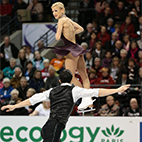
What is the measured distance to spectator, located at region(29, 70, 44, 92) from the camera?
10055mm

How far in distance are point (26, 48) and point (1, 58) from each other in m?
0.70

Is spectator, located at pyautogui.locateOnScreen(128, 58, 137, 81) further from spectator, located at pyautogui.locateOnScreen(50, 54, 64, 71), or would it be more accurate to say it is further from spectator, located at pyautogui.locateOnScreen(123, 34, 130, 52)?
spectator, located at pyautogui.locateOnScreen(50, 54, 64, 71)

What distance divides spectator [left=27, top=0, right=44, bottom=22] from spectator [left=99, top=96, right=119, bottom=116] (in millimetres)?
4460

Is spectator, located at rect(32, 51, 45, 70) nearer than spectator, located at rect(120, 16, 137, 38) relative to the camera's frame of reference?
Yes

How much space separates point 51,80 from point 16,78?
112 centimetres

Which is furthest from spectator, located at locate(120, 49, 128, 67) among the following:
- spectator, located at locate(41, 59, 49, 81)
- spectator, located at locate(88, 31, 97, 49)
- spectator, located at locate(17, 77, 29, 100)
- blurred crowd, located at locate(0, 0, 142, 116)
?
spectator, located at locate(17, 77, 29, 100)

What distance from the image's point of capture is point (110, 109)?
29.2 ft

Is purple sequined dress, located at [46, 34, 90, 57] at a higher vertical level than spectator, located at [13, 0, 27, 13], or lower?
lower

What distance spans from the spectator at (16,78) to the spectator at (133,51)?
2.63m

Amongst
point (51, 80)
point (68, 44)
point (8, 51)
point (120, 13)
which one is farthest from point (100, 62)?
point (68, 44)

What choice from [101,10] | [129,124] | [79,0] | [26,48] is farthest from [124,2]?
[129,124]

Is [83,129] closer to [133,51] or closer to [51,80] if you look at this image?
[51,80]

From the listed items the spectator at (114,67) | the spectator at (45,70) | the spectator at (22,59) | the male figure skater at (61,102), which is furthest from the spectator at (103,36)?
the male figure skater at (61,102)

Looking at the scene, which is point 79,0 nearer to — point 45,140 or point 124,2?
point 124,2
